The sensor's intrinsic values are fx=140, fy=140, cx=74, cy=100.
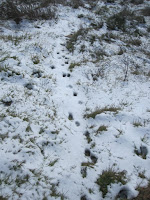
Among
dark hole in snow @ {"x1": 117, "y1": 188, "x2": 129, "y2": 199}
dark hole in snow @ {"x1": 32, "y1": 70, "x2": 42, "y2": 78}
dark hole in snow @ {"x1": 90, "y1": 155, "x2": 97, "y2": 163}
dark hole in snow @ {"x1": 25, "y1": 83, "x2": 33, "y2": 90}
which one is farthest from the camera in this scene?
dark hole in snow @ {"x1": 32, "y1": 70, "x2": 42, "y2": 78}

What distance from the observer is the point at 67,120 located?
4051 millimetres

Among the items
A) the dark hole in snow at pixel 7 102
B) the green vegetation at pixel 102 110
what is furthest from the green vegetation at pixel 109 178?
the dark hole in snow at pixel 7 102

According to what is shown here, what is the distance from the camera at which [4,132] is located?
3.20 m

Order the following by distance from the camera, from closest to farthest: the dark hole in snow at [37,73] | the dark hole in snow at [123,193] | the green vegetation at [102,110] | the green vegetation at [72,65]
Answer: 1. the dark hole in snow at [123,193]
2. the green vegetation at [102,110]
3. the dark hole in snow at [37,73]
4. the green vegetation at [72,65]

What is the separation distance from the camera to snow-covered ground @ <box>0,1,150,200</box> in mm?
2686

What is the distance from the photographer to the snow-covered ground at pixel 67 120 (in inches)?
106

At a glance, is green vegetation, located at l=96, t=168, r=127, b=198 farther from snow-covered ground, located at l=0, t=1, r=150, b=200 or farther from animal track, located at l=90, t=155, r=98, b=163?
animal track, located at l=90, t=155, r=98, b=163

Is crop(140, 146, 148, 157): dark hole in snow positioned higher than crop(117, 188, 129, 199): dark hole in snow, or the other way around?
crop(140, 146, 148, 157): dark hole in snow

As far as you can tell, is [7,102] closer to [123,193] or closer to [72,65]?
[72,65]

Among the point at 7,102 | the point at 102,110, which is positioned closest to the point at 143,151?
the point at 102,110

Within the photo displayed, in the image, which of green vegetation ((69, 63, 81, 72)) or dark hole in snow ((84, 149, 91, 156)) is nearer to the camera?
dark hole in snow ((84, 149, 91, 156))

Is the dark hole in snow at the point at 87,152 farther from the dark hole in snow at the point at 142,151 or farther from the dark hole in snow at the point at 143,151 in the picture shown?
the dark hole in snow at the point at 143,151

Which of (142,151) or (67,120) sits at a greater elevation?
(67,120)

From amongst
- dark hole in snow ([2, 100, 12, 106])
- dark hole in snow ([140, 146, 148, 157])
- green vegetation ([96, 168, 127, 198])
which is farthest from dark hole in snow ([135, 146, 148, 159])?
dark hole in snow ([2, 100, 12, 106])
